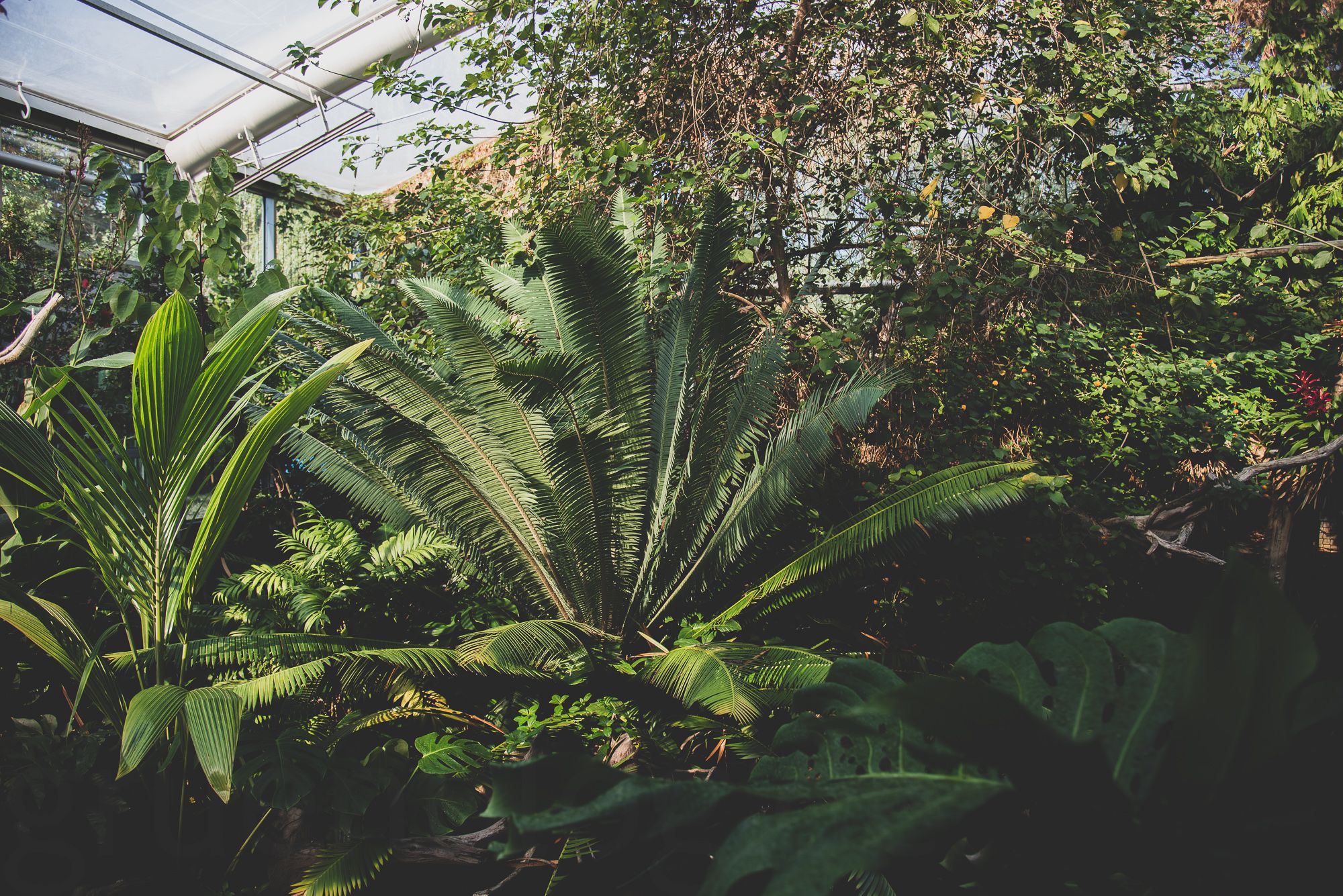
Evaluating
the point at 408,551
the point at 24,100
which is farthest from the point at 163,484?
the point at 24,100

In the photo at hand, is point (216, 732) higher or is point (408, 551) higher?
point (408, 551)

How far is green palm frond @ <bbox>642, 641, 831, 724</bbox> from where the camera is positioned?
2.14 metres

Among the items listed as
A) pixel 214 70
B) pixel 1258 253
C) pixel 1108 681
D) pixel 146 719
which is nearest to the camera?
pixel 1108 681

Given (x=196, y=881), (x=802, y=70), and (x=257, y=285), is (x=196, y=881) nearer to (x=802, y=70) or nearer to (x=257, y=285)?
(x=257, y=285)

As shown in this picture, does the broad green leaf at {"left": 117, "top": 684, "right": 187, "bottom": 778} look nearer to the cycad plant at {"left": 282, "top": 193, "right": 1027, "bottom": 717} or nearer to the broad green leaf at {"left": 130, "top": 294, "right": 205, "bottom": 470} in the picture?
the broad green leaf at {"left": 130, "top": 294, "right": 205, "bottom": 470}

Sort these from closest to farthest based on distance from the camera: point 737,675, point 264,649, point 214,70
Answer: point 737,675, point 264,649, point 214,70

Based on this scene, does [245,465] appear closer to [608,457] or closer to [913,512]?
[608,457]

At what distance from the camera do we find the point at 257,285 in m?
3.69

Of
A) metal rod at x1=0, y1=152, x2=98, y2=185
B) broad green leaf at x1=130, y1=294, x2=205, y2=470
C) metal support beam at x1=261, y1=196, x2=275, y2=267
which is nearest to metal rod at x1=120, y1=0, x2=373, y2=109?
metal rod at x1=0, y1=152, x2=98, y2=185

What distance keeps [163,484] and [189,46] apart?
4.68 m

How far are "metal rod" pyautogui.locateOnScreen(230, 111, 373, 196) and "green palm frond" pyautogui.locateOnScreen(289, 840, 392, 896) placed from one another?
5.30 metres

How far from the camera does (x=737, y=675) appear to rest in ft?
7.36

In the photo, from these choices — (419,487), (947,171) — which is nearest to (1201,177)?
(947,171)

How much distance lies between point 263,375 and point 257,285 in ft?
6.96
